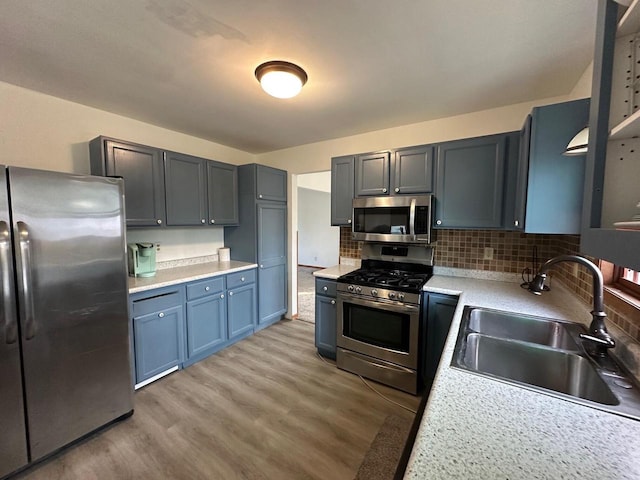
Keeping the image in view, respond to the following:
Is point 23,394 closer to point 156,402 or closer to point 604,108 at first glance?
point 156,402

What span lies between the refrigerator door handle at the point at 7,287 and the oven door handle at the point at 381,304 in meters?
2.17

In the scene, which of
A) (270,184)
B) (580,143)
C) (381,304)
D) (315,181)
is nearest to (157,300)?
(270,184)

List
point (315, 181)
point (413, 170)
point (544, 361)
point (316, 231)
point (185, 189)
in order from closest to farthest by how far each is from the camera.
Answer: point (544, 361)
point (413, 170)
point (185, 189)
point (315, 181)
point (316, 231)

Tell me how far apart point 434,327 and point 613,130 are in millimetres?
1873

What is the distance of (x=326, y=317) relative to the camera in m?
2.75

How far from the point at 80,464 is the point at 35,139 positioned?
7.95ft

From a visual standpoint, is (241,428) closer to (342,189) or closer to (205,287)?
(205,287)

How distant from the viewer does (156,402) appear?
2102 millimetres

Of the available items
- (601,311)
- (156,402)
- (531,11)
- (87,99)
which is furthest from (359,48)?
(156,402)

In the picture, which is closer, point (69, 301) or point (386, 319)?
point (69, 301)

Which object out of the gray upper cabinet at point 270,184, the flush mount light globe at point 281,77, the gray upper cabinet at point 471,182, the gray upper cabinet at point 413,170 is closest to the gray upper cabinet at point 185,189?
the gray upper cabinet at point 270,184

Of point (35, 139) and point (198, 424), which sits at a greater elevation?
point (35, 139)

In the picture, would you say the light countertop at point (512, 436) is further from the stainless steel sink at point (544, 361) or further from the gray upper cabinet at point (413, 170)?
the gray upper cabinet at point (413, 170)

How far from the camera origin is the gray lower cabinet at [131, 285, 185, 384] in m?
2.20
